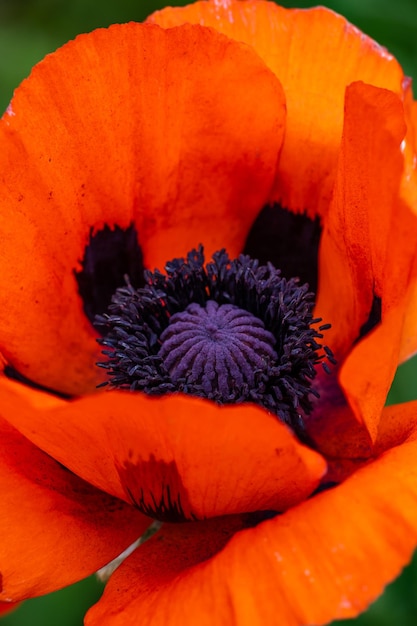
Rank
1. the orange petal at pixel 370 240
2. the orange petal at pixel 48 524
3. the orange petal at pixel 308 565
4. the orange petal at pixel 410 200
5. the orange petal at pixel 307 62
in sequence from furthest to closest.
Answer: the orange petal at pixel 307 62 < the orange petal at pixel 410 200 < the orange petal at pixel 48 524 < the orange petal at pixel 370 240 < the orange petal at pixel 308 565

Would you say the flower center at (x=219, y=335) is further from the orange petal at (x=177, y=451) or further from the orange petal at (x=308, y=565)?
the orange petal at (x=308, y=565)

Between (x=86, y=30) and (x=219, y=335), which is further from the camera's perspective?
(x=86, y=30)

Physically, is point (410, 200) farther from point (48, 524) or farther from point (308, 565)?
point (48, 524)

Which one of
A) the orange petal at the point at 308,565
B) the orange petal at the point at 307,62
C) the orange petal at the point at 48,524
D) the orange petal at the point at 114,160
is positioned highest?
the orange petal at the point at 307,62

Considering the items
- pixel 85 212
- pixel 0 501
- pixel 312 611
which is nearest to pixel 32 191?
pixel 85 212

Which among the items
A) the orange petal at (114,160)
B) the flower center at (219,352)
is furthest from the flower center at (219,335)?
the orange petal at (114,160)

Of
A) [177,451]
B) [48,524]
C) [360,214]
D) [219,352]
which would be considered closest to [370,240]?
[360,214]

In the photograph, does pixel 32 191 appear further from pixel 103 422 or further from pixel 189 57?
pixel 103 422
